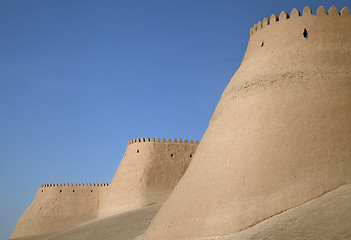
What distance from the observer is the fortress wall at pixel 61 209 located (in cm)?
2698

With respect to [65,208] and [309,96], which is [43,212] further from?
[309,96]

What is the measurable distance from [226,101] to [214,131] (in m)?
0.93

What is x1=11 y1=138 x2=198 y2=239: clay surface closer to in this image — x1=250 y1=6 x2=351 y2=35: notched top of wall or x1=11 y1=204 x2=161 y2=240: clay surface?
x1=11 y1=204 x2=161 y2=240: clay surface

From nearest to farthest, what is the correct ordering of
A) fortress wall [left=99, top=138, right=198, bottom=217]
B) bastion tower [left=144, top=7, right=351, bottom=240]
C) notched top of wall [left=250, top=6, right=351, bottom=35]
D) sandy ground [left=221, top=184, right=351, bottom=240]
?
sandy ground [left=221, top=184, right=351, bottom=240] < bastion tower [left=144, top=7, right=351, bottom=240] < notched top of wall [left=250, top=6, right=351, bottom=35] < fortress wall [left=99, top=138, right=198, bottom=217]

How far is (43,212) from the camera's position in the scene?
2758 centimetres

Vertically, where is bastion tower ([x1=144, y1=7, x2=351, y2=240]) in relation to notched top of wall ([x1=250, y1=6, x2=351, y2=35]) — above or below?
below

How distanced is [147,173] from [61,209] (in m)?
8.05

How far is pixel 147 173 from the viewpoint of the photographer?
22.9 metres

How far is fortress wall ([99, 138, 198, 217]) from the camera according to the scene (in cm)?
2258

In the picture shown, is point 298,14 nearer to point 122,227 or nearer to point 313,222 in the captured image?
point 313,222

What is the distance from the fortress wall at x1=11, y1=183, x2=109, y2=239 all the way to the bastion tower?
17.2m

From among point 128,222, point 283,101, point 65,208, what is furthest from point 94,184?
point 283,101

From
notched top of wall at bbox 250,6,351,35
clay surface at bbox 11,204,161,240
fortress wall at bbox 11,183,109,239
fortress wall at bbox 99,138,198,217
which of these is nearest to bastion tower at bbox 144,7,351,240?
notched top of wall at bbox 250,6,351,35

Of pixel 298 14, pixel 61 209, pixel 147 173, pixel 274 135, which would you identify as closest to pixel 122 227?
pixel 147 173
